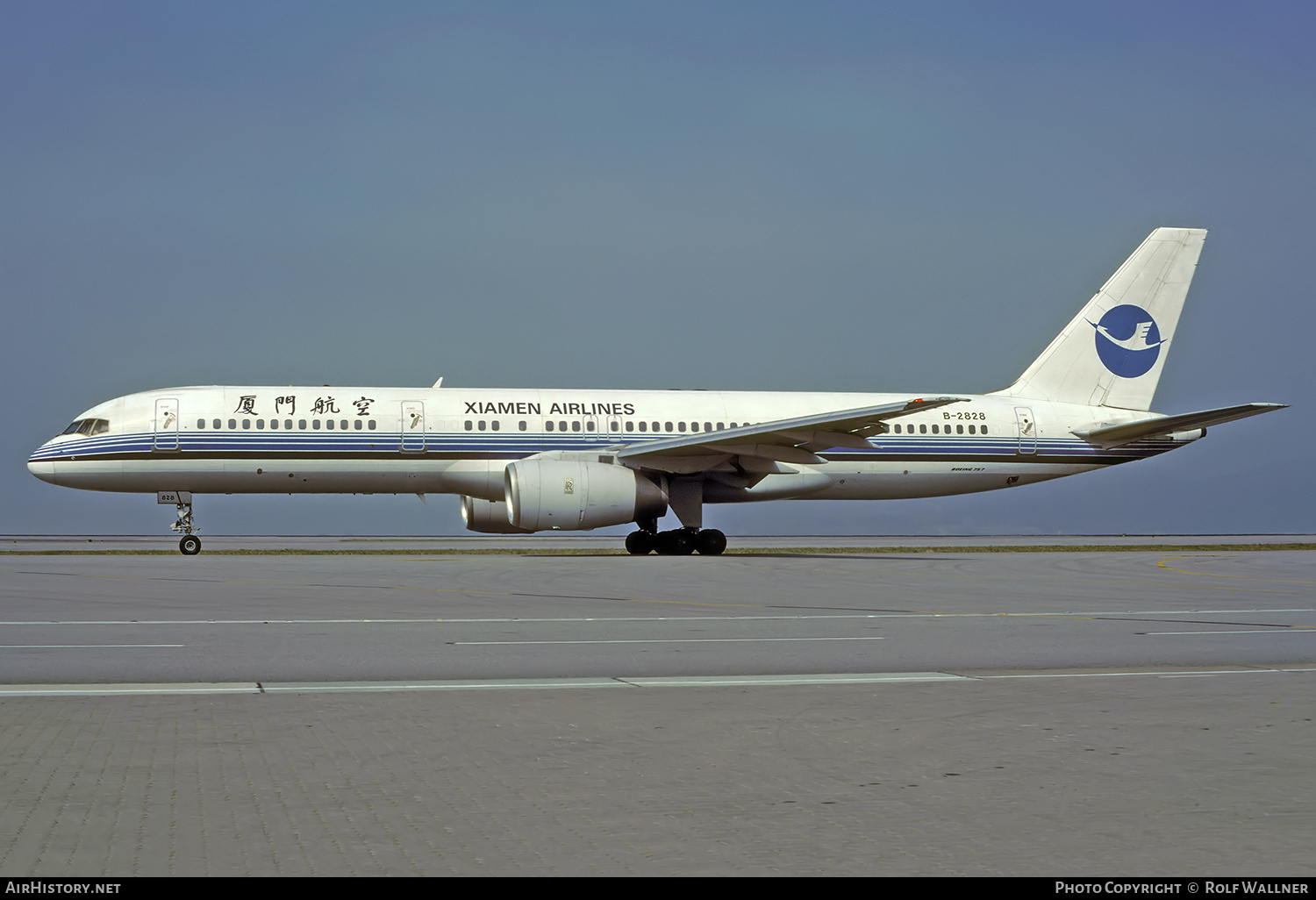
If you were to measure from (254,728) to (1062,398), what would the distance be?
112 ft

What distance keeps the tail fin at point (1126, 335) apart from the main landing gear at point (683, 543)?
37.7ft

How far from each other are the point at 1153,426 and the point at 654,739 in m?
32.1

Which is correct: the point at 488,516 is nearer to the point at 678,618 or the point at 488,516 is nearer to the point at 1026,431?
the point at 1026,431

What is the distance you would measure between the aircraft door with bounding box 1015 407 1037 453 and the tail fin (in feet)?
6.32

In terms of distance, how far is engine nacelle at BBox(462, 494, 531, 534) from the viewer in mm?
32938

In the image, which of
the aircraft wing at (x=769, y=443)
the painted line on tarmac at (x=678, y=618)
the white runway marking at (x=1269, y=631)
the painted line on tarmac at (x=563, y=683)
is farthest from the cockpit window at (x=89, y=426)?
the white runway marking at (x=1269, y=631)

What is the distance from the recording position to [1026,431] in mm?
36531

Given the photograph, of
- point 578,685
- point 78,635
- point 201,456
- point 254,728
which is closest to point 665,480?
point 201,456

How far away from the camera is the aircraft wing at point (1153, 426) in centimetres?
3378

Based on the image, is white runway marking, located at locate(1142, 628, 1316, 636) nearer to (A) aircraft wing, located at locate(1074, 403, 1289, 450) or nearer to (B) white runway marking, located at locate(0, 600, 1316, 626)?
(B) white runway marking, located at locate(0, 600, 1316, 626)

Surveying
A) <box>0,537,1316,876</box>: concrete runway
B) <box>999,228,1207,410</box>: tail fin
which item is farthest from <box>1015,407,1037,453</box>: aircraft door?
<box>0,537,1316,876</box>: concrete runway

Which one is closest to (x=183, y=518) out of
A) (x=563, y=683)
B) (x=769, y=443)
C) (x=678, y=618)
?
(x=769, y=443)

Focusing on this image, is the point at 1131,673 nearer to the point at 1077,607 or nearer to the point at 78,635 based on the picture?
the point at 1077,607
